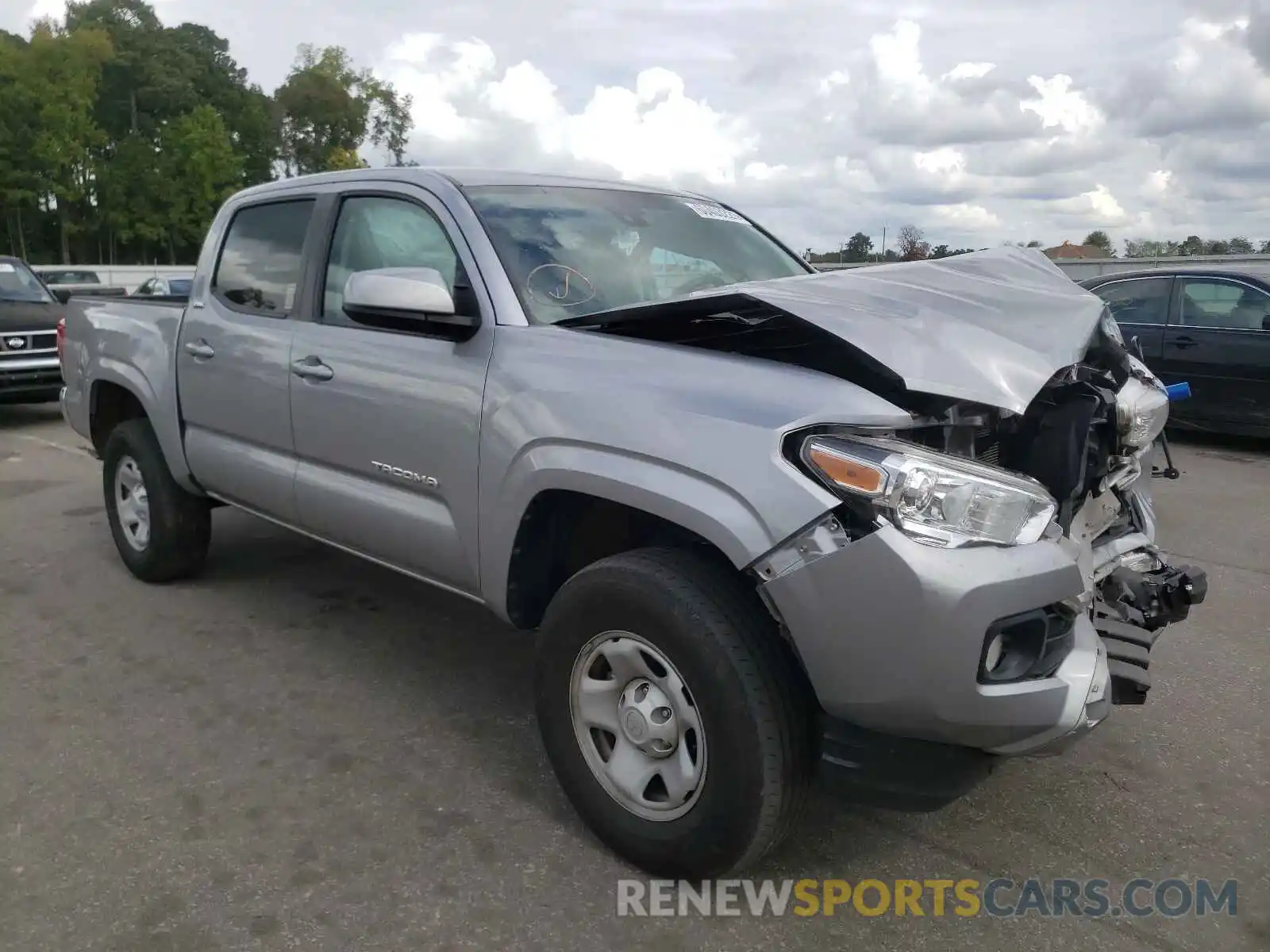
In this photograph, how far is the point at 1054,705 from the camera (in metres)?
2.26

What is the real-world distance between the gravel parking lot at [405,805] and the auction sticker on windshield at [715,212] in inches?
74.7

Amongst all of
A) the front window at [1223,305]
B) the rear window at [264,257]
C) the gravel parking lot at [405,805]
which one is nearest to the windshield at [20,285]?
the gravel parking lot at [405,805]

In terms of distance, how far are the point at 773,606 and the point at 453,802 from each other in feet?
4.26

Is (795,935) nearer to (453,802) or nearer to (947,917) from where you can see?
(947,917)

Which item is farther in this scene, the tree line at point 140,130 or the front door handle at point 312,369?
the tree line at point 140,130

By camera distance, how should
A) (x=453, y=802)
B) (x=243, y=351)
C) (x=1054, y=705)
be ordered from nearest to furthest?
(x=1054, y=705) < (x=453, y=802) < (x=243, y=351)

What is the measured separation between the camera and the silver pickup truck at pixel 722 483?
2.22 metres

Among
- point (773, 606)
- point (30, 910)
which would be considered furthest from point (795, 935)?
point (30, 910)

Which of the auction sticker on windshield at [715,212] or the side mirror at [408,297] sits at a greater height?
the auction sticker on windshield at [715,212]

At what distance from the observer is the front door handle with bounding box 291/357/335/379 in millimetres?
3586

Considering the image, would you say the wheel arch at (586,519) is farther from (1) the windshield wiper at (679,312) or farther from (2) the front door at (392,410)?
(1) the windshield wiper at (679,312)

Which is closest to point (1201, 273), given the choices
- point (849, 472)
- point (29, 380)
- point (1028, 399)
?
point (1028, 399)

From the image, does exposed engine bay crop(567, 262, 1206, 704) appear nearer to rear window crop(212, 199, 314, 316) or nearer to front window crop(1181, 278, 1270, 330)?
rear window crop(212, 199, 314, 316)

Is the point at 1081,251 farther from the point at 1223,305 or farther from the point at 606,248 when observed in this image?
the point at 606,248
